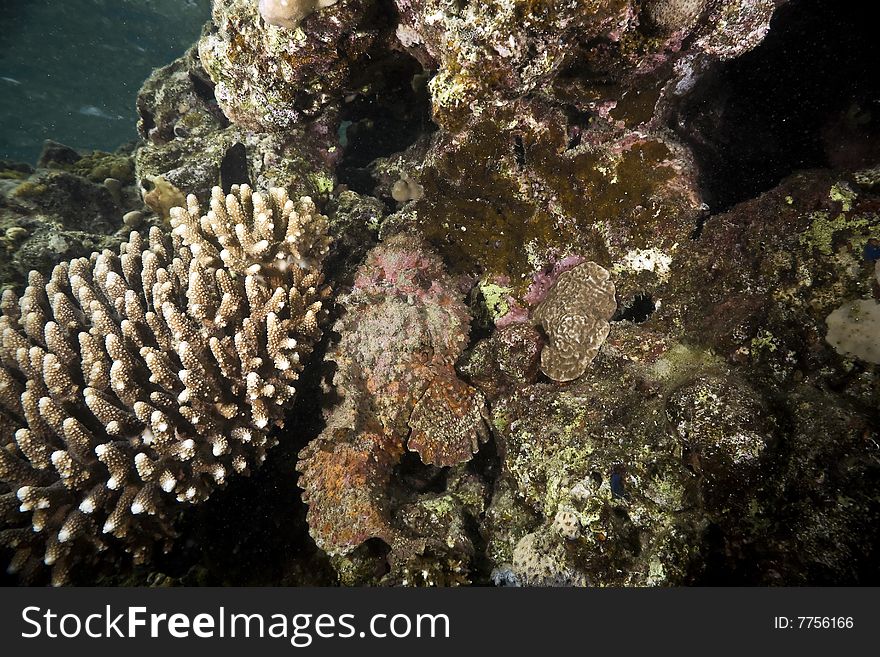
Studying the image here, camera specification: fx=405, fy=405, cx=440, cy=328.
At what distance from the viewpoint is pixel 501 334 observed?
13.0 feet

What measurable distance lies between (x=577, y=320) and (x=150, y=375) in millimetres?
3695

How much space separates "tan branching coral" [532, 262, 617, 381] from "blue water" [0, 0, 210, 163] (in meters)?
24.7

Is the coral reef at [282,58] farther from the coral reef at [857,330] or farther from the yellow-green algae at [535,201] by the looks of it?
Answer: the coral reef at [857,330]

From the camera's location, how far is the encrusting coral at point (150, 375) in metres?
2.96

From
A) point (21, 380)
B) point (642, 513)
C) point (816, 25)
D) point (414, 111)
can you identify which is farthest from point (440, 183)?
point (21, 380)

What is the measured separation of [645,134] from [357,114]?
12.1ft

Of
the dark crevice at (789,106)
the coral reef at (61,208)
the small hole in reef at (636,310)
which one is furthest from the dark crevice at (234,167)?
the dark crevice at (789,106)

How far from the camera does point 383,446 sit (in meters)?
3.58

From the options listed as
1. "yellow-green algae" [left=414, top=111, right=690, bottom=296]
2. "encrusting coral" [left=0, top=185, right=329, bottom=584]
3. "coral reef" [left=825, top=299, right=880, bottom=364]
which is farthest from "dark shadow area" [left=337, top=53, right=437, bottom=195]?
"coral reef" [left=825, top=299, right=880, bottom=364]

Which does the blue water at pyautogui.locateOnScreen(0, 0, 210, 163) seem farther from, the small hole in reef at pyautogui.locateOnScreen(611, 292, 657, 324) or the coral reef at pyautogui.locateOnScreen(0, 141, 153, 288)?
the small hole in reef at pyautogui.locateOnScreen(611, 292, 657, 324)

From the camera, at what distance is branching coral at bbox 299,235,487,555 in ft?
10.6

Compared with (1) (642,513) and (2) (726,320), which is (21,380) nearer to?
(1) (642,513)

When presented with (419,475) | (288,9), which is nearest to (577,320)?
(419,475)

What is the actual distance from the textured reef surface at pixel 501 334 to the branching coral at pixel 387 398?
0.02m
